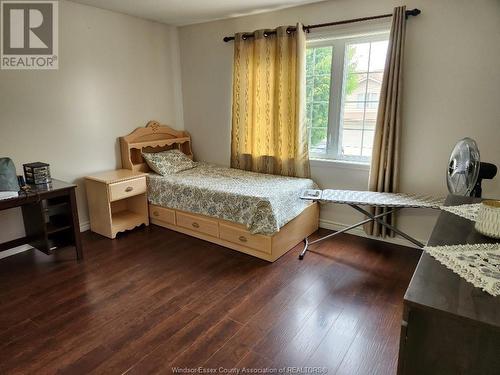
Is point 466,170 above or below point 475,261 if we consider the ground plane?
above

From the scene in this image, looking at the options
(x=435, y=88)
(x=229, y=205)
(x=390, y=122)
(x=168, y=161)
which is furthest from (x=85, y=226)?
(x=435, y=88)

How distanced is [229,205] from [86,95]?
186 cm

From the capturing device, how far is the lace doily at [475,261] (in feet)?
3.43

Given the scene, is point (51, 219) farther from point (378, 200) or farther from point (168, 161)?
point (378, 200)

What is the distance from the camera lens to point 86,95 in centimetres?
331

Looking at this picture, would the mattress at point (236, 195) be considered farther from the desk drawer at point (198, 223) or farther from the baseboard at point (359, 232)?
the baseboard at point (359, 232)

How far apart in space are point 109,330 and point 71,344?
0.20 meters

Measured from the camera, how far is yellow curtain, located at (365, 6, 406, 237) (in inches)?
106

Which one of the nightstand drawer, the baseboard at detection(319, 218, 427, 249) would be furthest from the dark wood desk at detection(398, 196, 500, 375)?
the nightstand drawer

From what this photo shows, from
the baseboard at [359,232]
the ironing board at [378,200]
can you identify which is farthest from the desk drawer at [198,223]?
the baseboard at [359,232]

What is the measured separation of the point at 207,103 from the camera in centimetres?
403

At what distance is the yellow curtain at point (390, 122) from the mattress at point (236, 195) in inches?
26.3

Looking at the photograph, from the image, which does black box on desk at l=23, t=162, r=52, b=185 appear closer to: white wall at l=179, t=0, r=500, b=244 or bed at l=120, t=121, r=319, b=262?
bed at l=120, t=121, r=319, b=262

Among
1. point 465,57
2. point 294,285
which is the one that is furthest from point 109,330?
point 465,57
